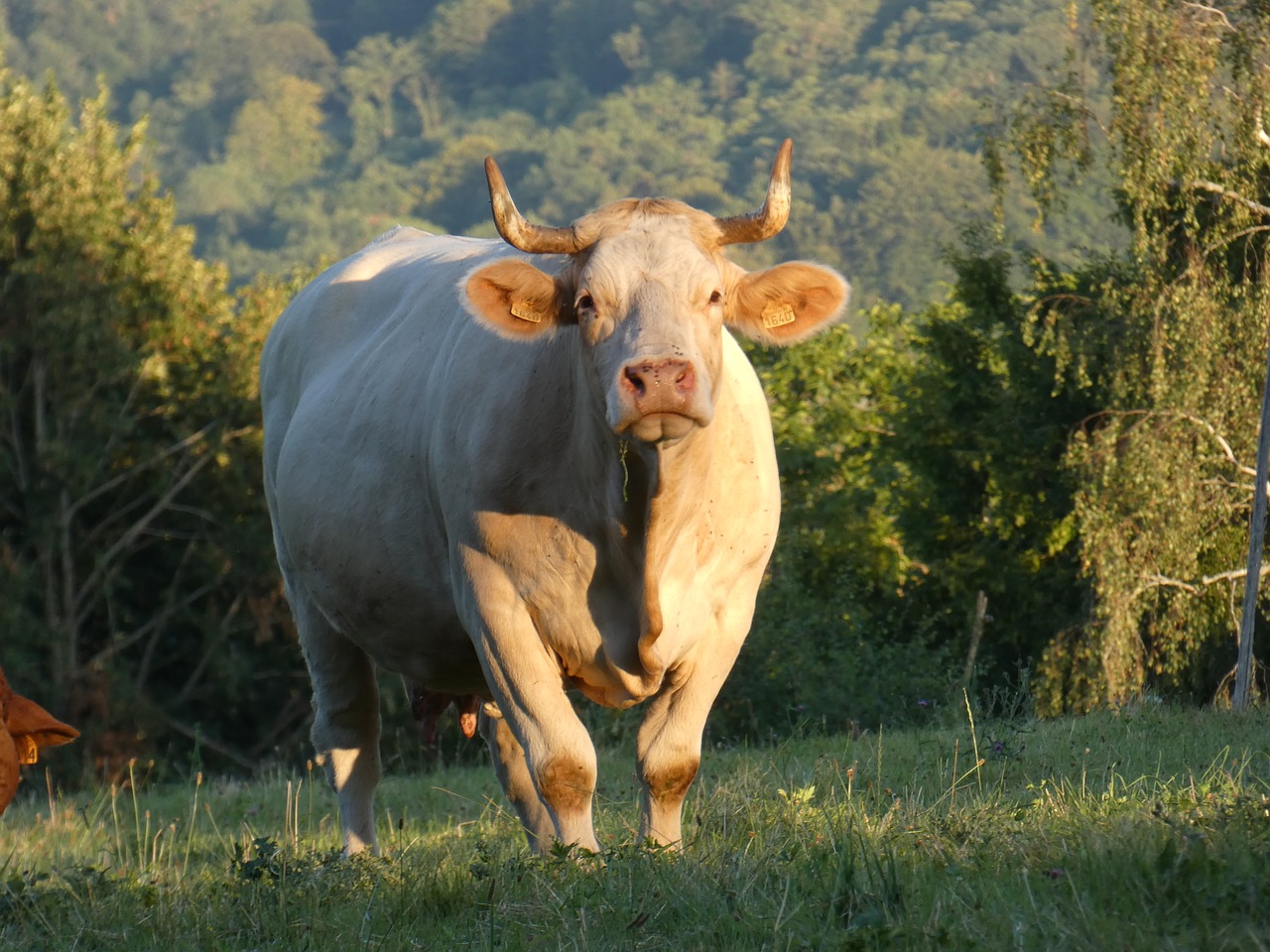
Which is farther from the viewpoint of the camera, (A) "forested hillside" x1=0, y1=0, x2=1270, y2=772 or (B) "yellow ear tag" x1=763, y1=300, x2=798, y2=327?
(A) "forested hillside" x1=0, y1=0, x2=1270, y2=772

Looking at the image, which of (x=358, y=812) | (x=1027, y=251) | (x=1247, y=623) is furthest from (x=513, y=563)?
(x=1027, y=251)

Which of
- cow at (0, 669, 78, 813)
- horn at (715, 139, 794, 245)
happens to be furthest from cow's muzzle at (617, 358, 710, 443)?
cow at (0, 669, 78, 813)

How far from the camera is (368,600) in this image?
6480 millimetres

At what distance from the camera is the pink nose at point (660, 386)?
460cm

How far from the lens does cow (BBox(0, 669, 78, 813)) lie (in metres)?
5.13

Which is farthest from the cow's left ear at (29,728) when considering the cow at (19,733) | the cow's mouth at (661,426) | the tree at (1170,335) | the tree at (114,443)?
the tree at (114,443)

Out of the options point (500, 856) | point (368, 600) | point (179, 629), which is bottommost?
point (179, 629)

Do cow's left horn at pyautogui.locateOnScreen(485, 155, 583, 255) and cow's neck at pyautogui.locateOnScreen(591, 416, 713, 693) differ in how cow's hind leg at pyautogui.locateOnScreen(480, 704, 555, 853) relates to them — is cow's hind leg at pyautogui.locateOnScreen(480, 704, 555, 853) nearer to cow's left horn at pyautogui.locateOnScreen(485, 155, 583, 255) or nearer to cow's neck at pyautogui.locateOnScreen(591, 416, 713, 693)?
cow's neck at pyautogui.locateOnScreen(591, 416, 713, 693)

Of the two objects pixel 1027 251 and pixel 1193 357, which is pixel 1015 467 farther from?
pixel 1193 357

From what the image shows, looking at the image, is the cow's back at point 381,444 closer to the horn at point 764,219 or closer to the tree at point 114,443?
the horn at point 764,219

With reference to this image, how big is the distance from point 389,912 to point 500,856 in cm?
96

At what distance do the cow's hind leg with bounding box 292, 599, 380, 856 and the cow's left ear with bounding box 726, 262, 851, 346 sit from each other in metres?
2.83

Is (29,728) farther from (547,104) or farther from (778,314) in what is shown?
(547,104)

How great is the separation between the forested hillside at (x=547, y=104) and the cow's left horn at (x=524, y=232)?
66906 millimetres
